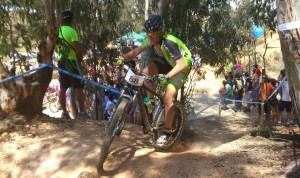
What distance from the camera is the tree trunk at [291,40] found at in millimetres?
2438

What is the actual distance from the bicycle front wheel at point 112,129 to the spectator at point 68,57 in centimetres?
215

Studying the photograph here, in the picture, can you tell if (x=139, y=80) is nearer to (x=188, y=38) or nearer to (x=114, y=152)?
(x=114, y=152)

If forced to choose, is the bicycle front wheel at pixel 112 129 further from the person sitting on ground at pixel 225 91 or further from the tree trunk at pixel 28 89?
the person sitting on ground at pixel 225 91

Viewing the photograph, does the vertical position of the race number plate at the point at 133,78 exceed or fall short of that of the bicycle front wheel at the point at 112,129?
it exceeds it

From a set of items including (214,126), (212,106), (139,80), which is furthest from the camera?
(212,106)

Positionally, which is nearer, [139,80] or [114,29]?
[139,80]

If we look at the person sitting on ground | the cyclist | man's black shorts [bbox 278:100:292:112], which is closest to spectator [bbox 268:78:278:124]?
man's black shorts [bbox 278:100:292:112]

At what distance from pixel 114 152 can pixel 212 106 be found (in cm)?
1354

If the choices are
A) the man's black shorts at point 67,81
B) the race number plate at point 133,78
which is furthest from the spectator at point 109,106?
the race number plate at point 133,78

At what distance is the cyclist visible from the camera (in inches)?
170

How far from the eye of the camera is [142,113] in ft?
14.8

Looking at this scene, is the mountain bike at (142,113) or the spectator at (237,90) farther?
the spectator at (237,90)

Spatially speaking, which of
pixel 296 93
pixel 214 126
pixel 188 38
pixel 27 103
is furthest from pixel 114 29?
pixel 296 93

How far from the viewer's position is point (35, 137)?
4.80 meters
